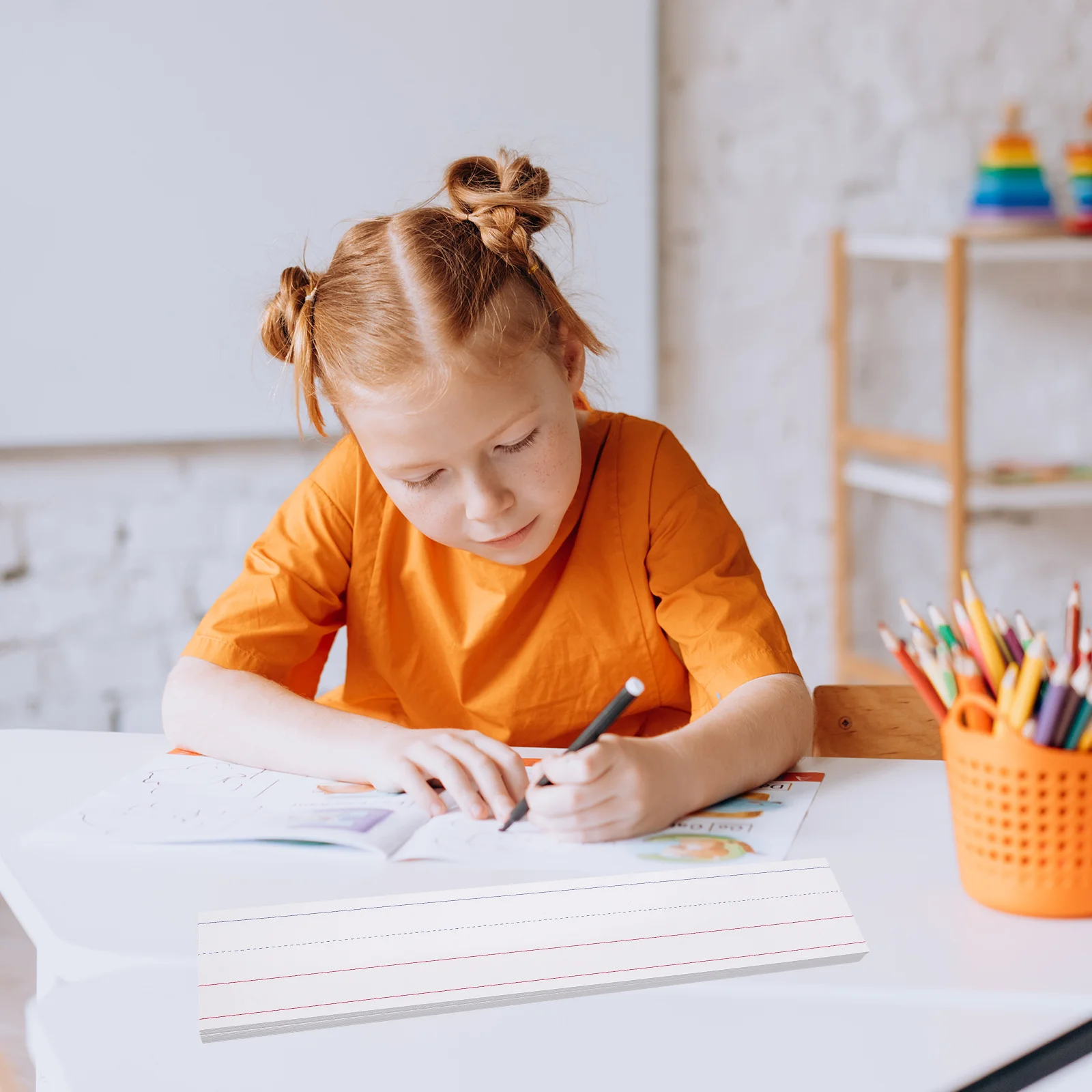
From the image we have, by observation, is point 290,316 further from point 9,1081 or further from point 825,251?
point 825,251

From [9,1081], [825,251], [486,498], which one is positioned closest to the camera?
[486,498]

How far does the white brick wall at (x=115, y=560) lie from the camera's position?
89.7 inches

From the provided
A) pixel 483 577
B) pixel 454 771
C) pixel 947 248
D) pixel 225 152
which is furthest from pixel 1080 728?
pixel 225 152

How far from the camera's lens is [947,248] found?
7.34ft

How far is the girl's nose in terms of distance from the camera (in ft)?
3.23

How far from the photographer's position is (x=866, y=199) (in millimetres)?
2494

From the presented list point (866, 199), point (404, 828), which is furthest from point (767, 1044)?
point (866, 199)

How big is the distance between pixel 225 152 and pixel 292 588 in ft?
4.20

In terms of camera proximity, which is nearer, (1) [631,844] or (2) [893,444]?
(1) [631,844]

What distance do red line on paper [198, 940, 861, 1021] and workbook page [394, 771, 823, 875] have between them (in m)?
0.12

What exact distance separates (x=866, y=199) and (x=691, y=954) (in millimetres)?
2069

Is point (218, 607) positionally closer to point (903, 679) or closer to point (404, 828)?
point (404, 828)

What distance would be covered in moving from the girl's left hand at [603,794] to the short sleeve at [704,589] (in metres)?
0.24

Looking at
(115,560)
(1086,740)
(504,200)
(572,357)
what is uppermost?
(504,200)
